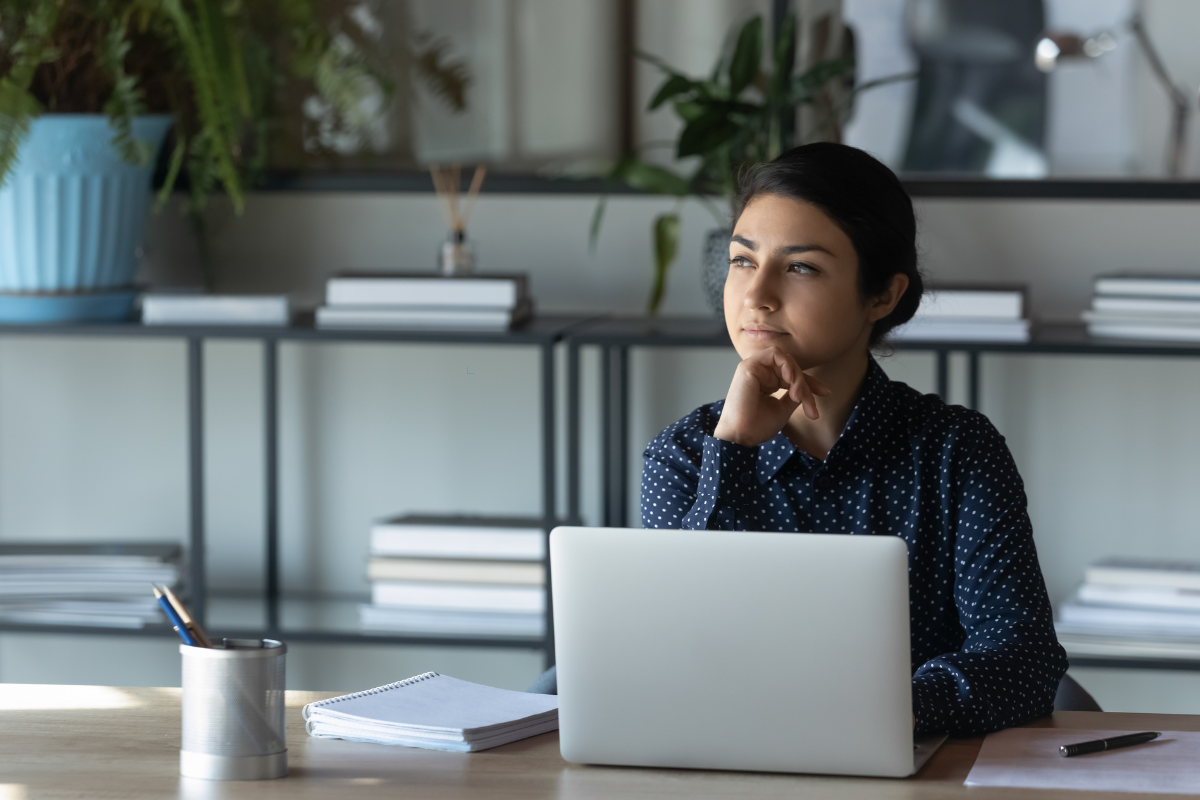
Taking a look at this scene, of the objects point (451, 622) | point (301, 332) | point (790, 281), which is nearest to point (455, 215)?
point (301, 332)

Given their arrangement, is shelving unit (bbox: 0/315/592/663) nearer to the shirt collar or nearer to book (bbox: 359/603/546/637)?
book (bbox: 359/603/546/637)

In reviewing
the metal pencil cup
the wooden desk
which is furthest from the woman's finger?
the metal pencil cup

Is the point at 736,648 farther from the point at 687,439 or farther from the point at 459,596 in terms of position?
the point at 459,596

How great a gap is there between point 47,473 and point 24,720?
1787 mm

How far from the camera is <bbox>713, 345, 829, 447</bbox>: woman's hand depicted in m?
1.45

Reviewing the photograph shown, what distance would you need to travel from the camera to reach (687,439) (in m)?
1.65

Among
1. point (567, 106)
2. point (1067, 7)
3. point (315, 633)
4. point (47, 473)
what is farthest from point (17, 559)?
point (1067, 7)

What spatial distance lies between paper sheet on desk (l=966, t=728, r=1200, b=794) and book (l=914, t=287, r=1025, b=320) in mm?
1162

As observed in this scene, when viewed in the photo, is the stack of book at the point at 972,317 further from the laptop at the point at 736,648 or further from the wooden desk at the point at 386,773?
the laptop at the point at 736,648

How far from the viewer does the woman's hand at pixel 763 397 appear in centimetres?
145

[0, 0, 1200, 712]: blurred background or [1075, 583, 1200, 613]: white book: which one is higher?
[0, 0, 1200, 712]: blurred background

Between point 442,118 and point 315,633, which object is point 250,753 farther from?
point 442,118

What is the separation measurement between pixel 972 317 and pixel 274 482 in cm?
135

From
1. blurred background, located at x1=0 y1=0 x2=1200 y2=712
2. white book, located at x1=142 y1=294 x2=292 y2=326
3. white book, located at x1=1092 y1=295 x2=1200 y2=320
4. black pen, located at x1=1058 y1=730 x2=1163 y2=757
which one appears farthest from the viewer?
blurred background, located at x1=0 y1=0 x2=1200 y2=712
